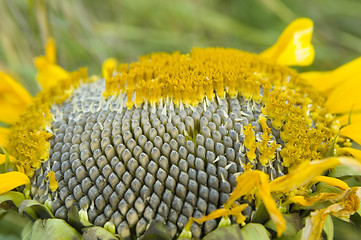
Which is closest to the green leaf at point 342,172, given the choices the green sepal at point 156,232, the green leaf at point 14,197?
the green sepal at point 156,232

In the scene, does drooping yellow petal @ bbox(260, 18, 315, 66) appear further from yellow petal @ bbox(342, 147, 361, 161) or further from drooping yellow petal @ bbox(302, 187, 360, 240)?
drooping yellow petal @ bbox(302, 187, 360, 240)

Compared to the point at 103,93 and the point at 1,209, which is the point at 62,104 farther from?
the point at 1,209

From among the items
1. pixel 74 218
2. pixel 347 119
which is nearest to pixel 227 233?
pixel 74 218

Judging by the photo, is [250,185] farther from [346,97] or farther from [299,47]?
[299,47]

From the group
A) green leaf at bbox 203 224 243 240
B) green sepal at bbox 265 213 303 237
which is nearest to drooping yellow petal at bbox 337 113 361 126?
green sepal at bbox 265 213 303 237

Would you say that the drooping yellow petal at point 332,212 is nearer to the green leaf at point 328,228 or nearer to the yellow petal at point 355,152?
the green leaf at point 328,228

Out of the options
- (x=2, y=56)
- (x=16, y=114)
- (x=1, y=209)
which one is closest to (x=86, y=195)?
(x=1, y=209)

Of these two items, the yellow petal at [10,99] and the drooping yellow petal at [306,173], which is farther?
the yellow petal at [10,99]
